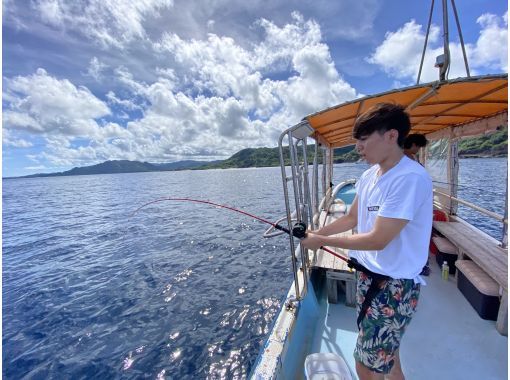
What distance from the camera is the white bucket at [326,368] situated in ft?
8.80

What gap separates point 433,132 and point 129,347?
9.92 m

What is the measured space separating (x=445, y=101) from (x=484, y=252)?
264 centimetres

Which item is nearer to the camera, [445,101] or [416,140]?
[416,140]

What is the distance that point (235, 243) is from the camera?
12.3 m

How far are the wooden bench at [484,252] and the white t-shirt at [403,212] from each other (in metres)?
2.82

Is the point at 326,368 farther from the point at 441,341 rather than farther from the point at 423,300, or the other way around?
the point at 423,300

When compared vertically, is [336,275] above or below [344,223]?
below

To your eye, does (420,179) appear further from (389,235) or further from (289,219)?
(289,219)

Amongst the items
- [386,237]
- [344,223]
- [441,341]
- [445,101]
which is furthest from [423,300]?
[386,237]

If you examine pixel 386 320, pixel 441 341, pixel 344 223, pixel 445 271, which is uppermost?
pixel 344 223

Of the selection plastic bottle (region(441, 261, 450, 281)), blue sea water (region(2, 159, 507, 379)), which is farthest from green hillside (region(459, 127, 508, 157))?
plastic bottle (region(441, 261, 450, 281))

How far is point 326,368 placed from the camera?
2807mm

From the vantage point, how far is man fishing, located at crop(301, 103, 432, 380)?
66.7 inches

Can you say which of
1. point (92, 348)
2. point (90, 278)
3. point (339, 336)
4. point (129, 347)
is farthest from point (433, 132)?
point (90, 278)
